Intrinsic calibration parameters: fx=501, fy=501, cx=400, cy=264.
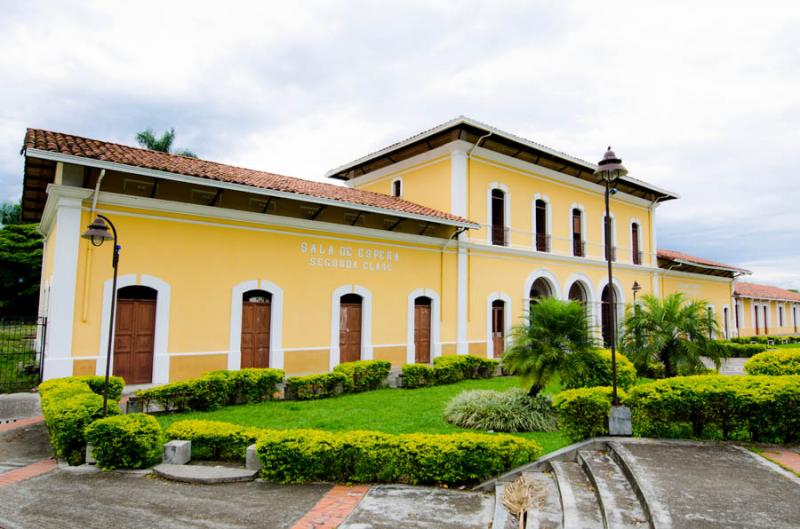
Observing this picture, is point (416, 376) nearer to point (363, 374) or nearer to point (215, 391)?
point (363, 374)

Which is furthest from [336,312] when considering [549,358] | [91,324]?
[549,358]

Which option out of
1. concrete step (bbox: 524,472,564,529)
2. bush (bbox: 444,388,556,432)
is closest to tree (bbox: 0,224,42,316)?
bush (bbox: 444,388,556,432)

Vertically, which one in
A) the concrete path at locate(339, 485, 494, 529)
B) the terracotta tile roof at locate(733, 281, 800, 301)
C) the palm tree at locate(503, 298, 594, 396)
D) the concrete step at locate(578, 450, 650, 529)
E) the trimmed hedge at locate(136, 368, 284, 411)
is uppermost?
the terracotta tile roof at locate(733, 281, 800, 301)

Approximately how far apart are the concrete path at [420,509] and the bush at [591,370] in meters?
3.88

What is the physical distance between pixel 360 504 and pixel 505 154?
15.6 m

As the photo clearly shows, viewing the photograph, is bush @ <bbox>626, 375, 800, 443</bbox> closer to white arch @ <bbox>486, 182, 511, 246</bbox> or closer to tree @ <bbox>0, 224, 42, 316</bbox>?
white arch @ <bbox>486, 182, 511, 246</bbox>

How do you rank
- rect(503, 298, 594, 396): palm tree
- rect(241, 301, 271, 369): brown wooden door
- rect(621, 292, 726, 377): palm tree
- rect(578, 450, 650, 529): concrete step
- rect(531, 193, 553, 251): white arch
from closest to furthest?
1. rect(578, 450, 650, 529): concrete step
2. rect(503, 298, 594, 396): palm tree
3. rect(621, 292, 726, 377): palm tree
4. rect(241, 301, 271, 369): brown wooden door
5. rect(531, 193, 553, 251): white arch

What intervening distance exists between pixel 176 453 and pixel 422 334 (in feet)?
34.1

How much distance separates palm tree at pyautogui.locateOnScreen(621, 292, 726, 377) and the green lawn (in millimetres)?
3013

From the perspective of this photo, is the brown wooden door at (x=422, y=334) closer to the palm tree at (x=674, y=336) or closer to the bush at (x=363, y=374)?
the bush at (x=363, y=374)

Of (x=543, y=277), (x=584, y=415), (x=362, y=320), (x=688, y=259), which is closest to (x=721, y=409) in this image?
(x=584, y=415)

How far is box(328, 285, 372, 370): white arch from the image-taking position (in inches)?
542

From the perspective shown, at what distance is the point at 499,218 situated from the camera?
19.0 meters

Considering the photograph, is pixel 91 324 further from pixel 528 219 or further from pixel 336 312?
pixel 528 219
